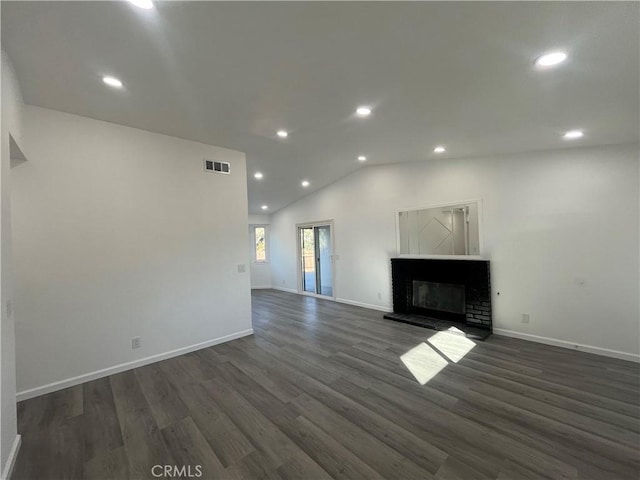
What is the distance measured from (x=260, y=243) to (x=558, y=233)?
7390 mm

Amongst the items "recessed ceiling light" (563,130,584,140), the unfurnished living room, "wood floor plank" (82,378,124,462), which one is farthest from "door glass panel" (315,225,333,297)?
"wood floor plank" (82,378,124,462)

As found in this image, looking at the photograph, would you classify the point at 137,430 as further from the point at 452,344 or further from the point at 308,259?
the point at 308,259

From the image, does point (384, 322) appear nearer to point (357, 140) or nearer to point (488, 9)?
point (357, 140)

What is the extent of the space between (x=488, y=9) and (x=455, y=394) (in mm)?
2960

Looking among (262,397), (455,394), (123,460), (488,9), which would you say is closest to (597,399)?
(455,394)

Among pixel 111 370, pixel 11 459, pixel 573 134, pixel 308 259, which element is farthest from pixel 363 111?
pixel 308 259

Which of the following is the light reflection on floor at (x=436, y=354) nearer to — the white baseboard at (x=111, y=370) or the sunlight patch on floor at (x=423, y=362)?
the sunlight patch on floor at (x=423, y=362)

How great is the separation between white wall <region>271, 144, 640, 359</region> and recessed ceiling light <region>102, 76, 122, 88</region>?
4.44m

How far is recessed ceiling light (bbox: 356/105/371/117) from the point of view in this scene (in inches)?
108

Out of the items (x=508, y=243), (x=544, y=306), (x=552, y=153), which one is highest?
(x=552, y=153)

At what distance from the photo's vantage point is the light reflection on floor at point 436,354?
293cm

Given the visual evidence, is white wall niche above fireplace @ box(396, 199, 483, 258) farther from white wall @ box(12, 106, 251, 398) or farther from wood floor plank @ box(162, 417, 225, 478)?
wood floor plank @ box(162, 417, 225, 478)

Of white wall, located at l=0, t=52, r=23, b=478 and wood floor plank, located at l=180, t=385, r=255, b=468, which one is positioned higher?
white wall, located at l=0, t=52, r=23, b=478

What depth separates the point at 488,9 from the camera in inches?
55.6
